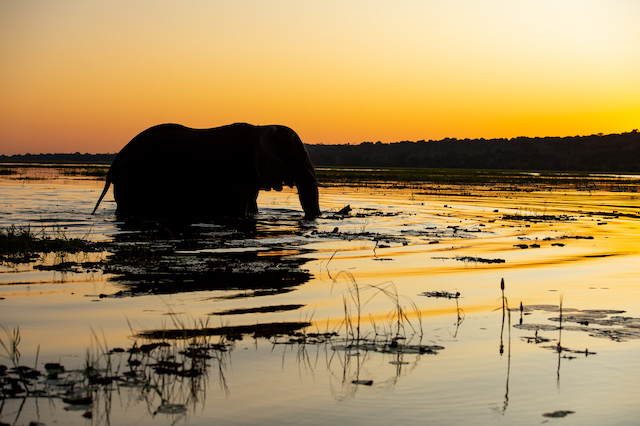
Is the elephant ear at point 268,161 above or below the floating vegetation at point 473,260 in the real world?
above

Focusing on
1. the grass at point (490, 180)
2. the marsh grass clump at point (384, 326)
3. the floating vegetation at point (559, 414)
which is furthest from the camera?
the grass at point (490, 180)

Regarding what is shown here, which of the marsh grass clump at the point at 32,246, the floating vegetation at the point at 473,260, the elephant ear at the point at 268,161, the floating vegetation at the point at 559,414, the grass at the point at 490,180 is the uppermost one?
the elephant ear at the point at 268,161

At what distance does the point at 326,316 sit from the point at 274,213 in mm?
14205

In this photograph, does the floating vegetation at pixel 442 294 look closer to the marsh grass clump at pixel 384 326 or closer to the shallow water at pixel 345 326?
the shallow water at pixel 345 326

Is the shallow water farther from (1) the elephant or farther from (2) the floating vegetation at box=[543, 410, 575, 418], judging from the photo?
(1) the elephant

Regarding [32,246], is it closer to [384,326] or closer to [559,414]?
[384,326]

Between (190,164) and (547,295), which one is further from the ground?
(190,164)

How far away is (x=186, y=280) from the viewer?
957 cm

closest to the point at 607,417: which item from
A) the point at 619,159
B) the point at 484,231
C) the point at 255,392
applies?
the point at 255,392

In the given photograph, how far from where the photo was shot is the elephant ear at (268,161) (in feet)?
61.0

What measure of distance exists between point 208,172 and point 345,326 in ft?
41.2

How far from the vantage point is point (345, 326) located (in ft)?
23.9

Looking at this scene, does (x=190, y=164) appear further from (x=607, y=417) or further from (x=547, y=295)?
(x=607, y=417)

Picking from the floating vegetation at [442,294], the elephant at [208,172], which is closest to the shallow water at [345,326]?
the floating vegetation at [442,294]
